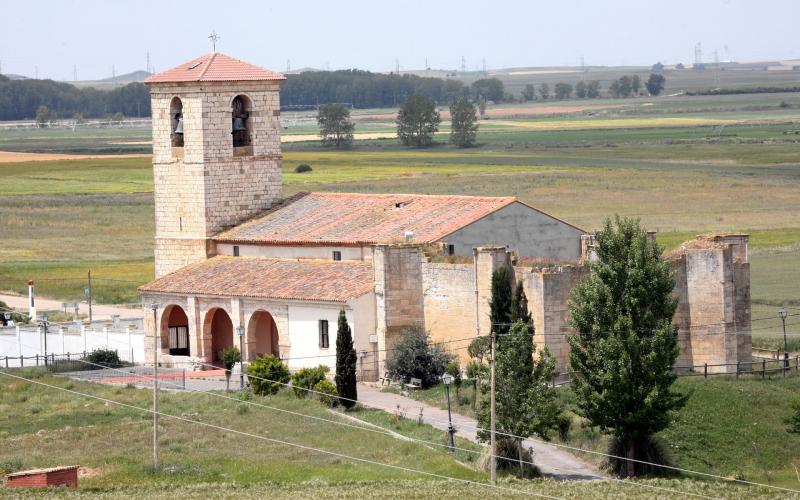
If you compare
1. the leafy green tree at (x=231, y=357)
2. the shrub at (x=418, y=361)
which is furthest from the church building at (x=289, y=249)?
the shrub at (x=418, y=361)

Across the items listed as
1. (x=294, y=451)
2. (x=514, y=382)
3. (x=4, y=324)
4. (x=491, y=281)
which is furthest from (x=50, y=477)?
(x=4, y=324)

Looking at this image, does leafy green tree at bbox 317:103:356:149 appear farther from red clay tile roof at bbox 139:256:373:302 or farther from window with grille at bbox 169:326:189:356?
window with grille at bbox 169:326:189:356

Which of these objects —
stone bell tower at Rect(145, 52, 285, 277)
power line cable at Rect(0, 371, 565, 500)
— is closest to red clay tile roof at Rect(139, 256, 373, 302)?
stone bell tower at Rect(145, 52, 285, 277)

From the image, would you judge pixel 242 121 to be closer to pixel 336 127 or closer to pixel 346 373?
pixel 346 373

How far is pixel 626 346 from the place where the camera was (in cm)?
3538

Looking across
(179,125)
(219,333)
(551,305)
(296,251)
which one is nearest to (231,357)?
(219,333)

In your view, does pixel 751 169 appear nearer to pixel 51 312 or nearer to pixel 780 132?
pixel 780 132

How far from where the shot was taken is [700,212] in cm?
8169

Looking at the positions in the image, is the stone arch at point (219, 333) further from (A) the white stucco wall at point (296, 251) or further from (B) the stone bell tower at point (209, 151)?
(B) the stone bell tower at point (209, 151)

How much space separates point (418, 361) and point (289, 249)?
6.82 m

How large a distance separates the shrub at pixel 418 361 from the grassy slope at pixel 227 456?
2.74 metres

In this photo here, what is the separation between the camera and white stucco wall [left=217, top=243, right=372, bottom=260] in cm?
4500

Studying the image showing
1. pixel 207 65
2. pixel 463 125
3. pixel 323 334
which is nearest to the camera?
pixel 323 334

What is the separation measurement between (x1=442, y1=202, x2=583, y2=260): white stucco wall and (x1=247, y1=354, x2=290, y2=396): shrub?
540 centimetres
